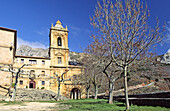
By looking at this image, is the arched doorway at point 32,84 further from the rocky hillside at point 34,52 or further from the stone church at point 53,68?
the rocky hillside at point 34,52

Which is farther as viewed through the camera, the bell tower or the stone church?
the bell tower

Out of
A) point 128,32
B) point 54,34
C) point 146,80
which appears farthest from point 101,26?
point 54,34

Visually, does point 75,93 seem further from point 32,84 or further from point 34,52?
point 34,52

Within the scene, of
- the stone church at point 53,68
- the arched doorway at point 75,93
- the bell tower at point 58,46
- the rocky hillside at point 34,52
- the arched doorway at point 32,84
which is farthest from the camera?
the rocky hillside at point 34,52

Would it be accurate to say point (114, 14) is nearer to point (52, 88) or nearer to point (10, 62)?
point (10, 62)

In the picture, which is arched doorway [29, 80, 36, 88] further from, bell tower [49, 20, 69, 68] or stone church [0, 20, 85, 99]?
bell tower [49, 20, 69, 68]

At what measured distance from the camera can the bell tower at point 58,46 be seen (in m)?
42.6

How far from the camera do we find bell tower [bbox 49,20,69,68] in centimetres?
4264

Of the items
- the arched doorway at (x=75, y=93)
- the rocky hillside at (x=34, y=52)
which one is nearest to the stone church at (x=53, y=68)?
the arched doorway at (x=75, y=93)

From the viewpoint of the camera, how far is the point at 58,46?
146ft

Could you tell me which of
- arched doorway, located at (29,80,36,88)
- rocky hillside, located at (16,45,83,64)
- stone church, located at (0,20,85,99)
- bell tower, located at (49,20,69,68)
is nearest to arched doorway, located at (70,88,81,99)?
stone church, located at (0,20,85,99)

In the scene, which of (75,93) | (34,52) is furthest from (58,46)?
(34,52)

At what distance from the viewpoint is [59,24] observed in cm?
4772

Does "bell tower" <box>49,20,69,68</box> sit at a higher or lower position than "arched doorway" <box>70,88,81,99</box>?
higher
